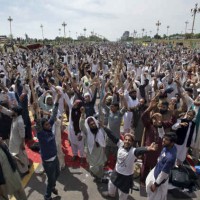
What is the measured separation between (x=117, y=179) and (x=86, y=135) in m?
1.34

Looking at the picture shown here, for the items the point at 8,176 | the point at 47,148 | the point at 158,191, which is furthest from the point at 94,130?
the point at 8,176

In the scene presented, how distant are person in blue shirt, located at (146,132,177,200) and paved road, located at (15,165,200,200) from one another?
92cm

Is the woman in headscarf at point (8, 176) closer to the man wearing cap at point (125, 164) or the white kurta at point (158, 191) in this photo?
the man wearing cap at point (125, 164)

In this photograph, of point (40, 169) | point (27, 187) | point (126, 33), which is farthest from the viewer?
point (126, 33)

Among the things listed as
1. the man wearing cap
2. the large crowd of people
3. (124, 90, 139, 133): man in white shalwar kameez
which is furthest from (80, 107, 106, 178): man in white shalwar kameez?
(124, 90, 139, 133): man in white shalwar kameez

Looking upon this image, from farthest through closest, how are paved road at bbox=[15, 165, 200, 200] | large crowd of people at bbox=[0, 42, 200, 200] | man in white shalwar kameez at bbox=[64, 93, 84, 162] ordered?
man in white shalwar kameez at bbox=[64, 93, 84, 162]
paved road at bbox=[15, 165, 200, 200]
large crowd of people at bbox=[0, 42, 200, 200]

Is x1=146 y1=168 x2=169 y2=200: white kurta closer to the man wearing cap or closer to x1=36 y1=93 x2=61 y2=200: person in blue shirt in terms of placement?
the man wearing cap

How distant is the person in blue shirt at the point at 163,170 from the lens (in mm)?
3963

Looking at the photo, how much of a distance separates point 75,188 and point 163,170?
229 centimetres

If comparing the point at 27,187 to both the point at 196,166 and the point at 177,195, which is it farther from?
the point at 196,166

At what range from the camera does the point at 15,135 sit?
547 centimetres

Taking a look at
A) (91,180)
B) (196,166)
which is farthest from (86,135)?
(196,166)

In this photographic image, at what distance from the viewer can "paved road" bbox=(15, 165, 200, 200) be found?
514cm

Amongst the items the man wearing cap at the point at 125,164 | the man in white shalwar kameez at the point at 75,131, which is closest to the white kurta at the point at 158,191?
the man wearing cap at the point at 125,164
